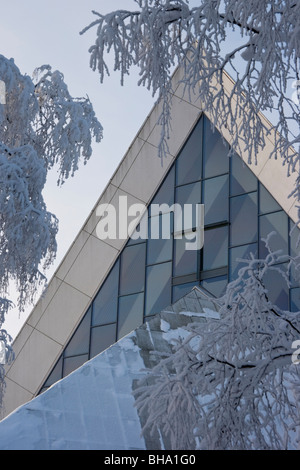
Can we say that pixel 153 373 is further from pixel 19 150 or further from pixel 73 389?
pixel 19 150

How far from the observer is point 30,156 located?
11172 millimetres

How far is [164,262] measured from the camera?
1889 centimetres

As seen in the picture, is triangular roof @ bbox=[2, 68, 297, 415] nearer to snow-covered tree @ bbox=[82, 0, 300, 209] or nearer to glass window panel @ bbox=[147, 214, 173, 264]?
glass window panel @ bbox=[147, 214, 173, 264]

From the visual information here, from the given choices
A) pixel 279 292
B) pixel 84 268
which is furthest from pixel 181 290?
pixel 84 268

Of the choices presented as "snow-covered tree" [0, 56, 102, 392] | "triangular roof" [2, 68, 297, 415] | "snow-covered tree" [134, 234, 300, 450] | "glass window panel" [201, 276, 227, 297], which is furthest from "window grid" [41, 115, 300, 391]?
"snow-covered tree" [134, 234, 300, 450]

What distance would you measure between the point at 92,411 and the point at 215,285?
9.18 metres

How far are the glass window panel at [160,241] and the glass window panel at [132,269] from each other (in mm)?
225

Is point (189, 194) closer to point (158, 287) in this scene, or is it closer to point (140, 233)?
point (140, 233)

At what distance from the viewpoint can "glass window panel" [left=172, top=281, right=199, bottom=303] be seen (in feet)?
59.5

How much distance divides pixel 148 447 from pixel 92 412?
2.84ft

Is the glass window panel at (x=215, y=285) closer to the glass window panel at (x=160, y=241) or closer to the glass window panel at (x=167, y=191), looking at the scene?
the glass window panel at (x=160, y=241)

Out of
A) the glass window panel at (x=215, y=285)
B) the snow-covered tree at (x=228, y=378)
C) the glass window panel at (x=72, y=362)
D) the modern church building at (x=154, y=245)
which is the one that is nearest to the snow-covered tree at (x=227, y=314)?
the snow-covered tree at (x=228, y=378)
